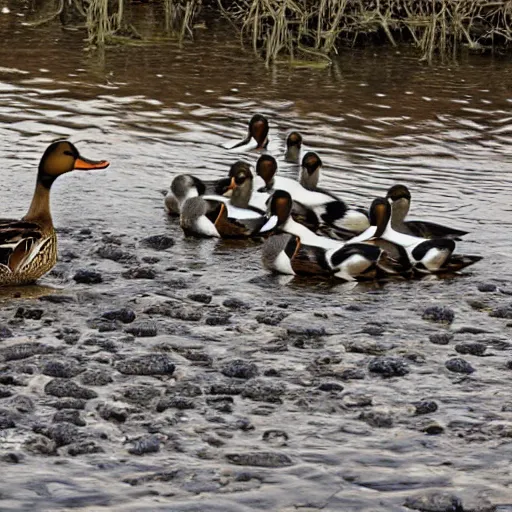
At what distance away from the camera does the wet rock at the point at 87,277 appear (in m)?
8.31

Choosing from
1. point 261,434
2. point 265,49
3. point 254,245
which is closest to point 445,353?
point 261,434

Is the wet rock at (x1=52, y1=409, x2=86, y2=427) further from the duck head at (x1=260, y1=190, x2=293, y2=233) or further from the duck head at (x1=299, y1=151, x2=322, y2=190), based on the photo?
the duck head at (x1=299, y1=151, x2=322, y2=190)

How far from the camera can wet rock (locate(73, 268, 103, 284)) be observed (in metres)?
8.31

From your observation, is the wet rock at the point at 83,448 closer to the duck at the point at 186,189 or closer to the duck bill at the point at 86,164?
the duck bill at the point at 86,164

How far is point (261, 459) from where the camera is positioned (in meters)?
5.73

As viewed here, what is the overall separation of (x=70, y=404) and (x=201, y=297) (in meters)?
1.95

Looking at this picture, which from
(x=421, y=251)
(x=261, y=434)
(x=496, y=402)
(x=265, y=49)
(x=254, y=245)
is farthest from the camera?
(x=265, y=49)

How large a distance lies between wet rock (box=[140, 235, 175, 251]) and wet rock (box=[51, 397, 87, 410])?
3028mm

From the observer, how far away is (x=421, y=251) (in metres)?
8.69

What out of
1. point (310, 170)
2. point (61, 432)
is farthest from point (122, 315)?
point (310, 170)

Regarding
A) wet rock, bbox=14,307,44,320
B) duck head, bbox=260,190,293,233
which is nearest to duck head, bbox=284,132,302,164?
duck head, bbox=260,190,293,233

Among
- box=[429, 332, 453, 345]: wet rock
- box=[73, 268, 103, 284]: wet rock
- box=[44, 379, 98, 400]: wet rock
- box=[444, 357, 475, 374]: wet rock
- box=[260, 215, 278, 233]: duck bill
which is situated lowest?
box=[44, 379, 98, 400]: wet rock

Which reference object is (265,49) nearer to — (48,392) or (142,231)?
(142,231)

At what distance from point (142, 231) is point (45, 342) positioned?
2595 millimetres
